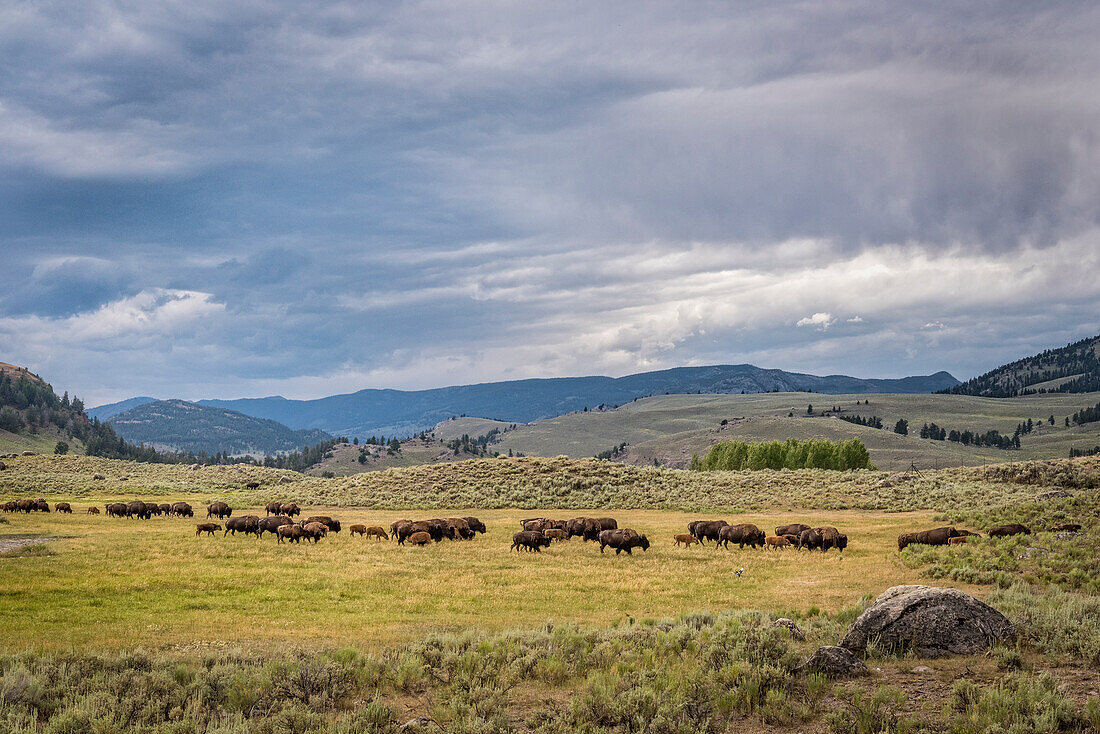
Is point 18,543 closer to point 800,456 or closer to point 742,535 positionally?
point 742,535

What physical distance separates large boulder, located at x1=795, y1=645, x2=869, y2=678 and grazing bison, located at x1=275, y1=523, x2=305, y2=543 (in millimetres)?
28920

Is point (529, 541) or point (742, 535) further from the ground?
point (529, 541)

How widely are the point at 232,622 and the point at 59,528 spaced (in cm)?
3025

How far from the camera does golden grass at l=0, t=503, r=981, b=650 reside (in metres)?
17.2

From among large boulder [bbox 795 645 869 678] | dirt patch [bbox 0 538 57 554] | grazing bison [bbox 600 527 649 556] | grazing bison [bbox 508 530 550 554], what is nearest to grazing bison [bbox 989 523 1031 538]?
grazing bison [bbox 600 527 649 556]

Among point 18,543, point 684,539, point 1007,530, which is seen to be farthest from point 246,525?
point 1007,530

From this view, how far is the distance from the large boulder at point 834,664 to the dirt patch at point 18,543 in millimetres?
31708

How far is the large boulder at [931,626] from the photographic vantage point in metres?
13.1

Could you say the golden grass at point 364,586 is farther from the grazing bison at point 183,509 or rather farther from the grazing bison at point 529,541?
the grazing bison at point 183,509

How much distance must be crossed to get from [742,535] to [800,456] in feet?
271

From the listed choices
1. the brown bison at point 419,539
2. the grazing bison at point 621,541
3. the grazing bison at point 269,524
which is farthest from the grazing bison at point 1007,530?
the grazing bison at point 269,524

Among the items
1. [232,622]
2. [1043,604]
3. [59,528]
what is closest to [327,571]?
[232,622]

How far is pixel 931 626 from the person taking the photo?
13.2 metres

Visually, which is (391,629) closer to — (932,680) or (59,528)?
(932,680)
